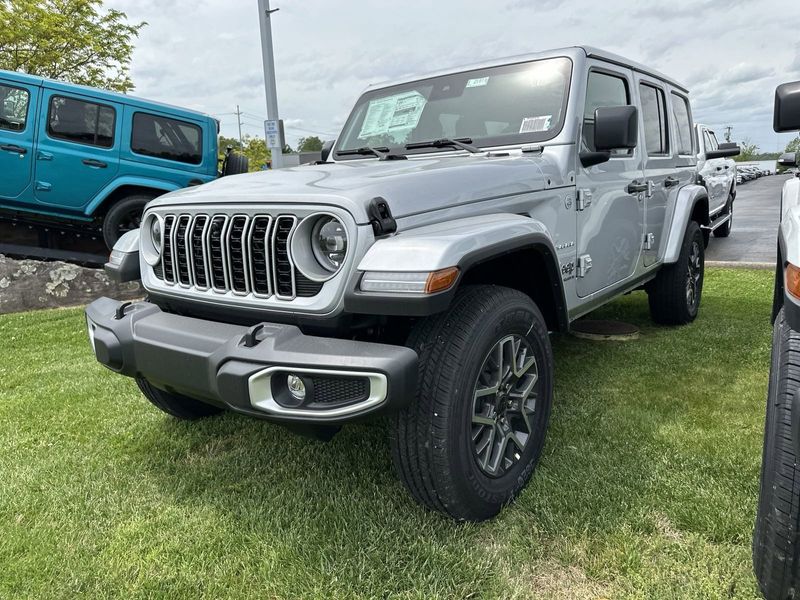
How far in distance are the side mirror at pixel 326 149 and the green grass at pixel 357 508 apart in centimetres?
176

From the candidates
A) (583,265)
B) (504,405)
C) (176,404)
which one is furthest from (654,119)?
(176,404)

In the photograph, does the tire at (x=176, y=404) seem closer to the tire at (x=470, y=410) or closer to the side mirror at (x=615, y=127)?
→ the tire at (x=470, y=410)

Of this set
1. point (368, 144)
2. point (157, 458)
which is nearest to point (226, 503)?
point (157, 458)

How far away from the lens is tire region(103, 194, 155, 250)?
7.46 meters

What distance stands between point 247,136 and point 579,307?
47877mm

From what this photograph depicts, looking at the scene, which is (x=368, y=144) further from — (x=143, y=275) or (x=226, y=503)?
(x=226, y=503)

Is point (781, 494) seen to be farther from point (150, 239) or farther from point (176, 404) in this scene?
point (176, 404)

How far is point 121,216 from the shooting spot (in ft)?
24.7

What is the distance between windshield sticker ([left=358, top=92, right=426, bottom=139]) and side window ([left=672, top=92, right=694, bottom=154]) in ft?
7.77

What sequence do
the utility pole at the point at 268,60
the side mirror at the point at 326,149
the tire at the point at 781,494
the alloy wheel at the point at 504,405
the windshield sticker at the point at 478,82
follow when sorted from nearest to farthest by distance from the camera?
the tire at the point at 781,494
the alloy wheel at the point at 504,405
the windshield sticker at the point at 478,82
the side mirror at the point at 326,149
the utility pole at the point at 268,60

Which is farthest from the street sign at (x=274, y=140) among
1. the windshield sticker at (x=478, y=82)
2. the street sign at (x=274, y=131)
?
the windshield sticker at (x=478, y=82)

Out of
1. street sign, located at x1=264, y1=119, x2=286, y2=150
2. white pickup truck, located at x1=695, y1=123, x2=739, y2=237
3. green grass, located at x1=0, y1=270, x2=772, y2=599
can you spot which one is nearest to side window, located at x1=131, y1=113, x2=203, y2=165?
street sign, located at x1=264, y1=119, x2=286, y2=150

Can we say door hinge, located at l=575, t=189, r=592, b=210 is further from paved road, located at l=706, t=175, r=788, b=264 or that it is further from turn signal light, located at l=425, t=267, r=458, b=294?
paved road, located at l=706, t=175, r=788, b=264

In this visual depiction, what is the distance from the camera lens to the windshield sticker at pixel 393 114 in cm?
361
